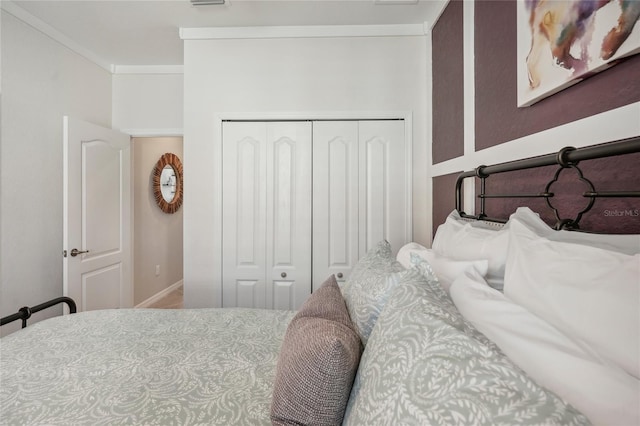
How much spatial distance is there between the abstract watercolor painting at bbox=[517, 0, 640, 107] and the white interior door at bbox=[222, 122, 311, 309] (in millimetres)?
1562

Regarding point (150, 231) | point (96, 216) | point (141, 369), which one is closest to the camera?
point (141, 369)

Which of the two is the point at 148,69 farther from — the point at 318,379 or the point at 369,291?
the point at 318,379

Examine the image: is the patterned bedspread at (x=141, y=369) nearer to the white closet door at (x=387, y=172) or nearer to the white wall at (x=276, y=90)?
the white wall at (x=276, y=90)

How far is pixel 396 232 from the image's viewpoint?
8.04ft

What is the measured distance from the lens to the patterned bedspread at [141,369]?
868 mm

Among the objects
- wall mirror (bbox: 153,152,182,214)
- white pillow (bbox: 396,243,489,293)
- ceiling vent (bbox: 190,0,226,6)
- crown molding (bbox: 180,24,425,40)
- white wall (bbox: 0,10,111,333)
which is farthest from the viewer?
wall mirror (bbox: 153,152,182,214)

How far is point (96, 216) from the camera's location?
2701 millimetres

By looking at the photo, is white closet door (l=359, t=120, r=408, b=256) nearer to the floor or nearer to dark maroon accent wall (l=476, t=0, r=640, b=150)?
dark maroon accent wall (l=476, t=0, r=640, b=150)

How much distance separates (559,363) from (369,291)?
0.50 m

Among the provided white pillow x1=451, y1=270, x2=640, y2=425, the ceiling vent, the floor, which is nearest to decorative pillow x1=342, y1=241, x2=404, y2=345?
white pillow x1=451, y1=270, x2=640, y2=425

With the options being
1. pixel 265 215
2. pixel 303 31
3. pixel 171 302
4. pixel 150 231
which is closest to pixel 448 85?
pixel 303 31

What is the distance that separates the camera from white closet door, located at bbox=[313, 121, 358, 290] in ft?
8.03

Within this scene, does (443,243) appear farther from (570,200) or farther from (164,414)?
(164,414)

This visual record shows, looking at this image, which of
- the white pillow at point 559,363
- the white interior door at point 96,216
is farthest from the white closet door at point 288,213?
the white pillow at point 559,363
